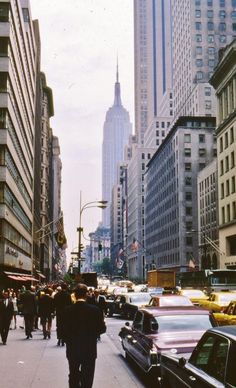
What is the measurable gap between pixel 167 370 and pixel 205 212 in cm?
9440

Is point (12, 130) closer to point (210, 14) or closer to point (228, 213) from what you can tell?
point (228, 213)

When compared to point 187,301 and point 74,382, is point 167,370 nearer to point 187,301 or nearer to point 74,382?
point 74,382

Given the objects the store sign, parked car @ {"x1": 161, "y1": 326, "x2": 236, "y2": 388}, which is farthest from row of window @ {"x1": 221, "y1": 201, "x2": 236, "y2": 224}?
parked car @ {"x1": 161, "y1": 326, "x2": 236, "y2": 388}

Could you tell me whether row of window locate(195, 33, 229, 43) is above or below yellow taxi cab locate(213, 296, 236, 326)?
above

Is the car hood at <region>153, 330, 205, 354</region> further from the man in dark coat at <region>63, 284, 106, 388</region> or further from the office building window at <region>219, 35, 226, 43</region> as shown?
the office building window at <region>219, 35, 226, 43</region>

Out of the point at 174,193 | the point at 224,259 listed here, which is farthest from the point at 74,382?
the point at 174,193

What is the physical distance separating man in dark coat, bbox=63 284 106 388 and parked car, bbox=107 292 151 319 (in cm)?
2002

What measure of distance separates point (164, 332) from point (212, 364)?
5.28 meters

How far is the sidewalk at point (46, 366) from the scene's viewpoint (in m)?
11.4

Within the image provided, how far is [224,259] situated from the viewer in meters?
72.8

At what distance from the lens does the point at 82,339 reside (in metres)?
8.34

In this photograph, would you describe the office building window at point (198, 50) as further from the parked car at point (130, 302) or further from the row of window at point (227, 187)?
the parked car at point (130, 302)

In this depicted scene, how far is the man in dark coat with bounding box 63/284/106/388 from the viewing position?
27.2 ft

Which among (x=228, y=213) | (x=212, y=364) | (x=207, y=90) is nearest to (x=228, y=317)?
(x=212, y=364)
